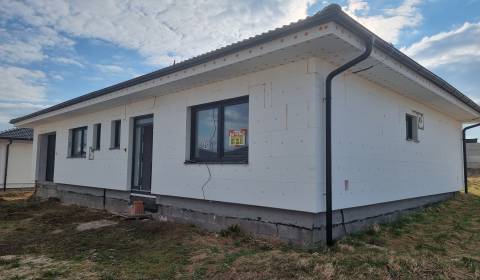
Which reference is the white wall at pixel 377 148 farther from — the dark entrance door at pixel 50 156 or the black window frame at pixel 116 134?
the dark entrance door at pixel 50 156

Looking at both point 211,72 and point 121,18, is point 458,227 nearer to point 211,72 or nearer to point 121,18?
point 211,72

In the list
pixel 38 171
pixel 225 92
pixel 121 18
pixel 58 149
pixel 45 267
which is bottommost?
pixel 45 267

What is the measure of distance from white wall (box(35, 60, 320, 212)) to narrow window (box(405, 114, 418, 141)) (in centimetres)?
439

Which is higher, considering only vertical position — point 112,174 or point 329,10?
point 329,10

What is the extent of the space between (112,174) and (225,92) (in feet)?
16.4

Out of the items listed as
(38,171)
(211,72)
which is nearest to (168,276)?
(211,72)

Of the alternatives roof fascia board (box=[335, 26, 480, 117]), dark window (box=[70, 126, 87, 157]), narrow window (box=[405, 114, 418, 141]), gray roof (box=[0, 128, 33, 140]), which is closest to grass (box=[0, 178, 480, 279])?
narrow window (box=[405, 114, 418, 141])

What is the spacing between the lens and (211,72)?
243 inches

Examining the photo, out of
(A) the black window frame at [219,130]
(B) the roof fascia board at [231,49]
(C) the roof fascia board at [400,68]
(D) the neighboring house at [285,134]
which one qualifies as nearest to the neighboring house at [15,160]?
(D) the neighboring house at [285,134]

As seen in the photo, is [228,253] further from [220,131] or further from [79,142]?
[79,142]

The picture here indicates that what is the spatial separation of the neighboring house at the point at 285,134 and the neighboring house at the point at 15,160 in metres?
10.8

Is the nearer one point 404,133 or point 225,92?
point 225,92

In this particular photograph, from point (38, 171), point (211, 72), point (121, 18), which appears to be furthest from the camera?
point (38, 171)

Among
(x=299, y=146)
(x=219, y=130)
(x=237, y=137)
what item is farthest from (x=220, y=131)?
(x=299, y=146)
